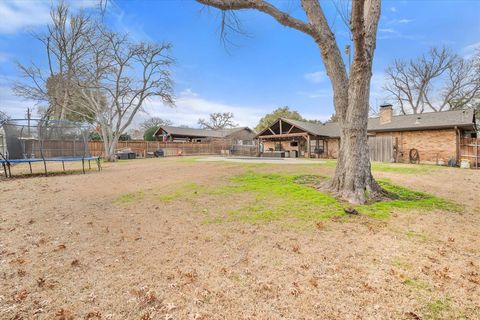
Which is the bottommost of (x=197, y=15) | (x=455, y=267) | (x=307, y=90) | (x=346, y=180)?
(x=455, y=267)

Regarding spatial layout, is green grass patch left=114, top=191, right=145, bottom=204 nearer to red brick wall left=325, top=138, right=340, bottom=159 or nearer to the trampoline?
the trampoline

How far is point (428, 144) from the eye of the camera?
15.9m

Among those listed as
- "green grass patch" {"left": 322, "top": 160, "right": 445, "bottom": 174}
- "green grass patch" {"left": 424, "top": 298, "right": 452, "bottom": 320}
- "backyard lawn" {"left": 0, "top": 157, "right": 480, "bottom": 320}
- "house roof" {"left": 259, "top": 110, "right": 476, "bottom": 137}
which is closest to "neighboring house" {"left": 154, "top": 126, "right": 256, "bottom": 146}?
"house roof" {"left": 259, "top": 110, "right": 476, "bottom": 137}

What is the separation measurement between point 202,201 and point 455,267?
13.0 ft

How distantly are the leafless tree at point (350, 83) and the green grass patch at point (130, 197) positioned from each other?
4.44 m

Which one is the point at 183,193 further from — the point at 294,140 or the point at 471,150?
the point at 294,140

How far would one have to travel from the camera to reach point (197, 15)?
5.65 meters

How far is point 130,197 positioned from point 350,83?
5604 millimetres

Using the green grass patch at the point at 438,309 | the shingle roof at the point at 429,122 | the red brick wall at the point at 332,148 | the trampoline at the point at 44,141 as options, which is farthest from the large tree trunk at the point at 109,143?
the green grass patch at the point at 438,309

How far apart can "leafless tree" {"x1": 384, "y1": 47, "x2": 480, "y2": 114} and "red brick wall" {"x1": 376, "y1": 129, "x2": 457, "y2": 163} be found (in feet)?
48.0

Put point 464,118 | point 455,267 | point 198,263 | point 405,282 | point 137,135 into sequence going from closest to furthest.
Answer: point 405,282, point 455,267, point 198,263, point 464,118, point 137,135

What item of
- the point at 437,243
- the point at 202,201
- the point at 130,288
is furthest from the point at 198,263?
the point at 437,243

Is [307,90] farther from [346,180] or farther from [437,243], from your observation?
[437,243]

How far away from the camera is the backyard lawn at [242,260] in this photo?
1.82 metres
